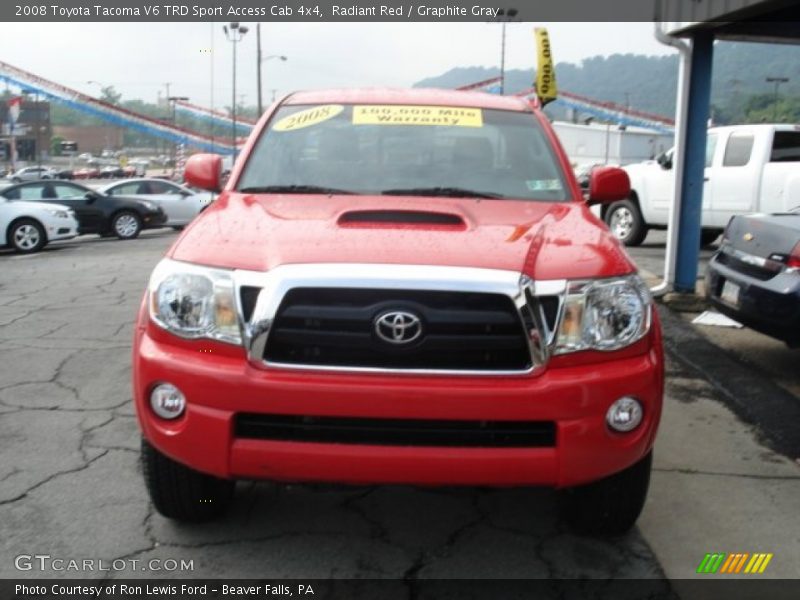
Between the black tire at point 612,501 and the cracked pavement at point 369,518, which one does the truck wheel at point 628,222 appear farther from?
the black tire at point 612,501

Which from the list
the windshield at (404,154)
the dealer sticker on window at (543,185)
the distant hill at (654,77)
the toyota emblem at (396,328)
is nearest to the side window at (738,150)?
the windshield at (404,154)

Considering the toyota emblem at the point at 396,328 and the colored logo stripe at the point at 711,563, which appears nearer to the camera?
the toyota emblem at the point at 396,328

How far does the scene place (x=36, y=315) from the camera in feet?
24.9

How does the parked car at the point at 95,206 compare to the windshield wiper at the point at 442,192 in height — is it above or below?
below

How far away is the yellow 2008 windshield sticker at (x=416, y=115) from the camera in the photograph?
4.02 metres

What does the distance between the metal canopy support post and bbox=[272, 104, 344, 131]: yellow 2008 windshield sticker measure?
4580 millimetres

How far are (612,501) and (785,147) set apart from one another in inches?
387

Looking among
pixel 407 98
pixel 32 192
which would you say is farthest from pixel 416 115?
pixel 32 192

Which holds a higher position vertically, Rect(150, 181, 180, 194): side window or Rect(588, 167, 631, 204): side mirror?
Rect(588, 167, 631, 204): side mirror

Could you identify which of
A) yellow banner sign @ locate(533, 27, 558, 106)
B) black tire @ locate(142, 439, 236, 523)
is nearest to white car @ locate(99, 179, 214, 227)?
yellow banner sign @ locate(533, 27, 558, 106)

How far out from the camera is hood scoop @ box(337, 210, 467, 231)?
9.87 ft

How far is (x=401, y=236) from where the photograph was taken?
2.87m

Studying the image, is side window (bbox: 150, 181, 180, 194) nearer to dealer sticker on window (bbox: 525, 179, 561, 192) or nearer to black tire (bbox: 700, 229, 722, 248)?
black tire (bbox: 700, 229, 722, 248)

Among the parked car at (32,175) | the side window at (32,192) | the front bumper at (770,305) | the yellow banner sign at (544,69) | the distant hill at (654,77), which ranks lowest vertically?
the parked car at (32,175)
